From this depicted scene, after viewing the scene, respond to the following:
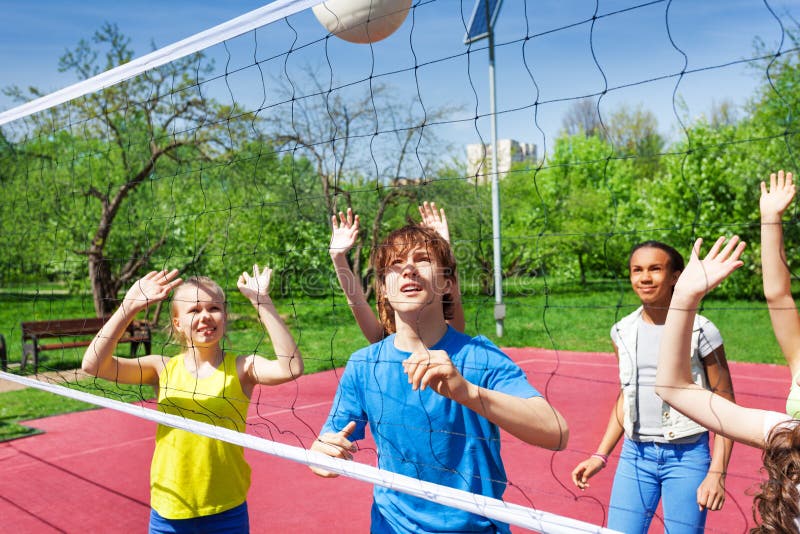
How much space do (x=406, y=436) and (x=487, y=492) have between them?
273 mm

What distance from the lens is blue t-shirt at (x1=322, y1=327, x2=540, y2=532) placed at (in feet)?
6.63

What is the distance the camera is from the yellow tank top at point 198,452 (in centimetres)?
270

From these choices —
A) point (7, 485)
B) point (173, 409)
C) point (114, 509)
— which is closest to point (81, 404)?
point (7, 485)

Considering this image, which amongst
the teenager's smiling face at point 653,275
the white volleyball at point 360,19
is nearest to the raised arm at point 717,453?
the teenager's smiling face at point 653,275

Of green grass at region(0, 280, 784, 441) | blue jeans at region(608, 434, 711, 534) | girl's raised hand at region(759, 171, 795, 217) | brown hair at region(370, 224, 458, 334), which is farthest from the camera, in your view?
green grass at region(0, 280, 784, 441)

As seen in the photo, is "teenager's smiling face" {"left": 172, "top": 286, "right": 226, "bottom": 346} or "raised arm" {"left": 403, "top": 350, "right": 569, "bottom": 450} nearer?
"raised arm" {"left": 403, "top": 350, "right": 569, "bottom": 450}

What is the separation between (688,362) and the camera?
184 cm

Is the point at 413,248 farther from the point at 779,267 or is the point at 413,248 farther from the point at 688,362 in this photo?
the point at 779,267

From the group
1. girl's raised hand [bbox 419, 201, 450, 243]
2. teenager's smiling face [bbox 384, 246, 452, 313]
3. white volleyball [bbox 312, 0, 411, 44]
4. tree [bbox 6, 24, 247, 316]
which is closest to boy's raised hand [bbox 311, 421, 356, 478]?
teenager's smiling face [bbox 384, 246, 452, 313]

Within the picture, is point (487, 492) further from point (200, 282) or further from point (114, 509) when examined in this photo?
point (114, 509)

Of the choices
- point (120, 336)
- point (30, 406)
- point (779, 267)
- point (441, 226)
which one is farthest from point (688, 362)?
point (30, 406)

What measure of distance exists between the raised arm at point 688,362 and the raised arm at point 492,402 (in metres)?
0.29

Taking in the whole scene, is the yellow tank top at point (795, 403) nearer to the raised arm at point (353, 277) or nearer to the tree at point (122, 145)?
the raised arm at point (353, 277)

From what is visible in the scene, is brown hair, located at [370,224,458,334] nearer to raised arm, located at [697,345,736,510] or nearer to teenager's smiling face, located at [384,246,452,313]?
teenager's smiling face, located at [384,246,452,313]
